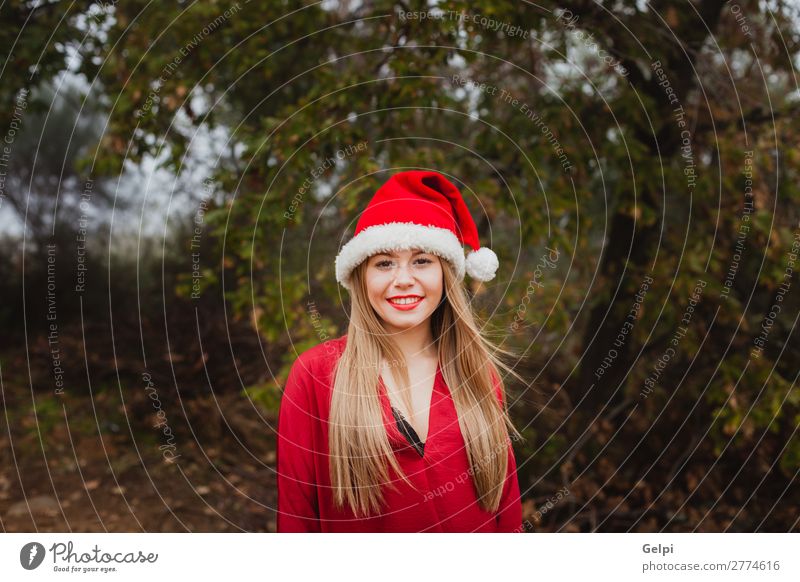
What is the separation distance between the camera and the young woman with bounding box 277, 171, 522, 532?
133 cm

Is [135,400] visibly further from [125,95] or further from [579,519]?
[579,519]

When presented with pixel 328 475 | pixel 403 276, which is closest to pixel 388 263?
pixel 403 276

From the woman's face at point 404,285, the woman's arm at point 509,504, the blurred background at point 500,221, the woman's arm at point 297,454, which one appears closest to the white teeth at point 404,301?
the woman's face at point 404,285

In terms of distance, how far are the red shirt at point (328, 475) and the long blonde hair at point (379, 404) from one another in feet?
0.07

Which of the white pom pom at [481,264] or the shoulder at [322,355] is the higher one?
the white pom pom at [481,264]

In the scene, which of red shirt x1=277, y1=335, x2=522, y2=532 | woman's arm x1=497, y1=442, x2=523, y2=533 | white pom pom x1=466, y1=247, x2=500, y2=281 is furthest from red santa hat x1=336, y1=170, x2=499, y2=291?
woman's arm x1=497, y1=442, x2=523, y2=533

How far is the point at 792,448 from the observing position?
230 centimetres

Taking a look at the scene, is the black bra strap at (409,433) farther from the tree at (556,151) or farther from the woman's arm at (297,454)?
the tree at (556,151)

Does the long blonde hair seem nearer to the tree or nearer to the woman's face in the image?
the woman's face

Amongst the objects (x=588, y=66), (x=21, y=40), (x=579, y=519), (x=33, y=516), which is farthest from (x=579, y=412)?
(x=21, y=40)

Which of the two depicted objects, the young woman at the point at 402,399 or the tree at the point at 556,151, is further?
the tree at the point at 556,151

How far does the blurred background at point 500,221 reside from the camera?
7.64ft

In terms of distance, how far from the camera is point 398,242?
53.0 inches
